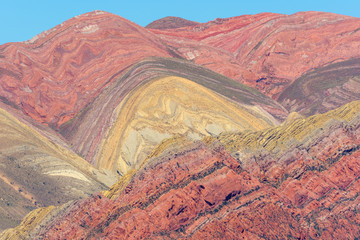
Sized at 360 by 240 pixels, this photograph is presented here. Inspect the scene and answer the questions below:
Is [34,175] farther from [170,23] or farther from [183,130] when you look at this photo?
[170,23]

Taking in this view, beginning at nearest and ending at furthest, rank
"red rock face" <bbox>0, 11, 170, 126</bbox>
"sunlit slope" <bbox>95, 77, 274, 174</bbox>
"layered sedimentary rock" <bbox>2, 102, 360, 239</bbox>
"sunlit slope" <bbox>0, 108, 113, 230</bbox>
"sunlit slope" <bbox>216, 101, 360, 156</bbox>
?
1. "layered sedimentary rock" <bbox>2, 102, 360, 239</bbox>
2. "sunlit slope" <bbox>216, 101, 360, 156</bbox>
3. "sunlit slope" <bbox>0, 108, 113, 230</bbox>
4. "sunlit slope" <bbox>95, 77, 274, 174</bbox>
5. "red rock face" <bbox>0, 11, 170, 126</bbox>

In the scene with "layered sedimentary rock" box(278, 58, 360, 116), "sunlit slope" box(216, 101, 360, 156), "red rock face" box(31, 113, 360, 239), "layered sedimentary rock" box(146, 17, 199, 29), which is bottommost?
"red rock face" box(31, 113, 360, 239)

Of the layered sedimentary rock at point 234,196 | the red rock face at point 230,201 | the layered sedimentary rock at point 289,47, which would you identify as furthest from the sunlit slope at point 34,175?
the layered sedimentary rock at point 289,47

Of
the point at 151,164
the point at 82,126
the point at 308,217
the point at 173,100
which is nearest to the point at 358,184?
the point at 308,217

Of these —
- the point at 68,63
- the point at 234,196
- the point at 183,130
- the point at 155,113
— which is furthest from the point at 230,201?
the point at 68,63

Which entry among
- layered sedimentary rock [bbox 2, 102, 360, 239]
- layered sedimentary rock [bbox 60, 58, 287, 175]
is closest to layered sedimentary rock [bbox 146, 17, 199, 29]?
layered sedimentary rock [bbox 60, 58, 287, 175]

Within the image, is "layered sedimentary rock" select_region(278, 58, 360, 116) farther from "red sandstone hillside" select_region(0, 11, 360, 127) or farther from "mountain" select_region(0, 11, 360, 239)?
"red sandstone hillside" select_region(0, 11, 360, 127)

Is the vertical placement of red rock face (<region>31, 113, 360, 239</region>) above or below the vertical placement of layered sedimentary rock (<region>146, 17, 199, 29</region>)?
below
